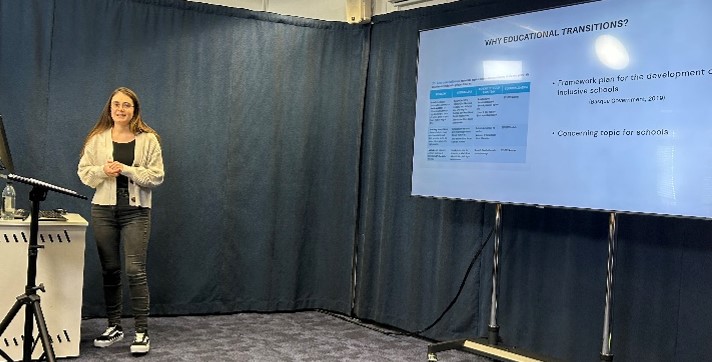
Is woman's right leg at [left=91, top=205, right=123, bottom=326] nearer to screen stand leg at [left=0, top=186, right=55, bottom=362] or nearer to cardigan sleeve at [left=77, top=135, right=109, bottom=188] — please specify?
cardigan sleeve at [left=77, top=135, right=109, bottom=188]

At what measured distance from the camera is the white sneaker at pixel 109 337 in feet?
11.9

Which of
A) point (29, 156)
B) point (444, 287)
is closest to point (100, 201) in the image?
point (29, 156)

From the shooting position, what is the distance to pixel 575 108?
3100mm

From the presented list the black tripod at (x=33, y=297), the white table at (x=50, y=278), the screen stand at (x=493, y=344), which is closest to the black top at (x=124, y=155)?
the white table at (x=50, y=278)

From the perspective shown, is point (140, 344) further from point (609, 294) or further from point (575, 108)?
point (575, 108)

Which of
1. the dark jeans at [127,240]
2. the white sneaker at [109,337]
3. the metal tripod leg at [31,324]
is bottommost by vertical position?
the white sneaker at [109,337]

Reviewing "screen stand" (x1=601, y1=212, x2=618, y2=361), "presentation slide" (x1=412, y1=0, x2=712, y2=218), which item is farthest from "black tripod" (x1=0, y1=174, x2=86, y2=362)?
"screen stand" (x1=601, y1=212, x2=618, y2=361)

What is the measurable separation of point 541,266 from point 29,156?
10.2ft

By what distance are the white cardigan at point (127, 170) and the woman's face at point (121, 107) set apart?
109mm

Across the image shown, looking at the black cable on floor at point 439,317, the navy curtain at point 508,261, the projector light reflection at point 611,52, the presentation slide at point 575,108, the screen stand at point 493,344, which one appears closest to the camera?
the presentation slide at point 575,108

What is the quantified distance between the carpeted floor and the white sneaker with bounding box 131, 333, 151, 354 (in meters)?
0.04

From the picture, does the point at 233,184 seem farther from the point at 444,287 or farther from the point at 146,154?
the point at 444,287

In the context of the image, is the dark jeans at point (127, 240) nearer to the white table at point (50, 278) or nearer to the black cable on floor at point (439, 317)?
the white table at point (50, 278)

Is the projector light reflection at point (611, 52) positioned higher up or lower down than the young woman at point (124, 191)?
higher up
